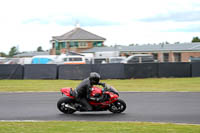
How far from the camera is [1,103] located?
15.2m

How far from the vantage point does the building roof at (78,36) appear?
244 feet

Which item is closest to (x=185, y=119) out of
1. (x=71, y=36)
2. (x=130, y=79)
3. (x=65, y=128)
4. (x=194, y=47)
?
(x=65, y=128)

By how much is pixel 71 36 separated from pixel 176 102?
6056 centimetres

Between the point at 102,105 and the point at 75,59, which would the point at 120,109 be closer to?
the point at 102,105

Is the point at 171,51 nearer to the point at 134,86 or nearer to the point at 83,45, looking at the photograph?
the point at 83,45

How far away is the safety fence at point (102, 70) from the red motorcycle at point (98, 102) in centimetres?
1701

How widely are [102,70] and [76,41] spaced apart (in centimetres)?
4497

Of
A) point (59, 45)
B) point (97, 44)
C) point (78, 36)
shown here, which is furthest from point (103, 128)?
point (97, 44)

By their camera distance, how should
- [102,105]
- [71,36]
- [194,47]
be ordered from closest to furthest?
[102,105], [194,47], [71,36]

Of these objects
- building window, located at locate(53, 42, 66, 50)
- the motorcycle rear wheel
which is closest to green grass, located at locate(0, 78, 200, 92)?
the motorcycle rear wheel

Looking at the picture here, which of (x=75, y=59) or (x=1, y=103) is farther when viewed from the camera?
(x=75, y=59)

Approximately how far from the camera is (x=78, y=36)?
7469 centimetres

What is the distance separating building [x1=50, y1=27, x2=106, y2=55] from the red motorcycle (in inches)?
2414

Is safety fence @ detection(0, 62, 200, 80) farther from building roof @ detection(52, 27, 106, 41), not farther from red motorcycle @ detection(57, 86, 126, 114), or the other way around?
building roof @ detection(52, 27, 106, 41)
